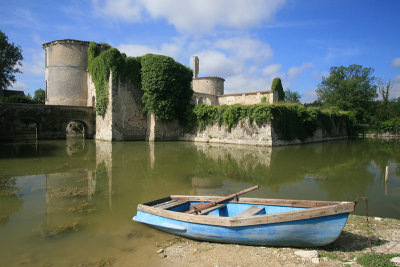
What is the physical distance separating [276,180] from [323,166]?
4.17 m

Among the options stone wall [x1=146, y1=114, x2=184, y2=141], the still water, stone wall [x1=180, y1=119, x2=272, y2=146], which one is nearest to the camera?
the still water

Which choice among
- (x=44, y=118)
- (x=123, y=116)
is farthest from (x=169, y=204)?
(x=44, y=118)

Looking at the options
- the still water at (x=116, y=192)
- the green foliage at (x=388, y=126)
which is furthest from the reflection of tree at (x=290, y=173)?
the green foliage at (x=388, y=126)

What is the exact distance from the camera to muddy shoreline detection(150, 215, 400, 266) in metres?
3.89

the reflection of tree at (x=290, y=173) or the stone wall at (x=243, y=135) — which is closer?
the reflection of tree at (x=290, y=173)

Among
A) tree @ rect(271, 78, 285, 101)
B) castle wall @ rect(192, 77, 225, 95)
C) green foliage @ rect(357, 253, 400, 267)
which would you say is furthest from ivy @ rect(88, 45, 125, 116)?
green foliage @ rect(357, 253, 400, 267)

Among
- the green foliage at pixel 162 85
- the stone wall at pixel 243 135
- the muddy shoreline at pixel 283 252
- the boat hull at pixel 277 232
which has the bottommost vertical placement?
the muddy shoreline at pixel 283 252

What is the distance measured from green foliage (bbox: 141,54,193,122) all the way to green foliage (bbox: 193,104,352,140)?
2.33 m

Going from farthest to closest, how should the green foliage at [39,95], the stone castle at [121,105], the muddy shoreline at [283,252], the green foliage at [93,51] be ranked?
the green foliage at [39,95] → the green foliage at [93,51] → the stone castle at [121,105] → the muddy shoreline at [283,252]

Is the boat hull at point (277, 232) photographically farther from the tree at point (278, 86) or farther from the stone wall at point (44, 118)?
the tree at point (278, 86)

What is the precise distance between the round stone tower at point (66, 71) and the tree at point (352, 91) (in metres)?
37.4

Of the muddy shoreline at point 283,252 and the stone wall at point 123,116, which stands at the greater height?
the stone wall at point 123,116

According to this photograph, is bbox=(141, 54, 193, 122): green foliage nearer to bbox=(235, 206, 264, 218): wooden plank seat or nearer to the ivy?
the ivy

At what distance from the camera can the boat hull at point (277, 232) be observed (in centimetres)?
401
